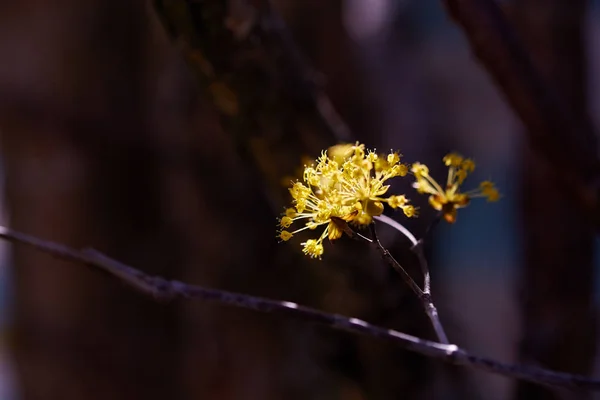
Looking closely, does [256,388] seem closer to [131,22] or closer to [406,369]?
[406,369]

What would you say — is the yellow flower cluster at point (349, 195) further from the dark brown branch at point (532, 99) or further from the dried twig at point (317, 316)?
the dark brown branch at point (532, 99)

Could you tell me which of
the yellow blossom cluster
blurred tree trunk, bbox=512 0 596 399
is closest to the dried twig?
the yellow blossom cluster

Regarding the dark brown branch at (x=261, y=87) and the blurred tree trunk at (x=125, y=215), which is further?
the blurred tree trunk at (x=125, y=215)

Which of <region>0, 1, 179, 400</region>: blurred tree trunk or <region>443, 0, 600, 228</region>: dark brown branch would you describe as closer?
<region>443, 0, 600, 228</region>: dark brown branch

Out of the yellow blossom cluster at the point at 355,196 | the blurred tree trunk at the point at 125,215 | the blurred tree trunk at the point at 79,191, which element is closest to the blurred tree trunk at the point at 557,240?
the blurred tree trunk at the point at 125,215

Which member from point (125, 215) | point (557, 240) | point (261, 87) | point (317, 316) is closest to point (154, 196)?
point (125, 215)

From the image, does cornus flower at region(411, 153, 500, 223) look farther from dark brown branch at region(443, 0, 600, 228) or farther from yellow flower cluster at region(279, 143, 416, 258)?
dark brown branch at region(443, 0, 600, 228)

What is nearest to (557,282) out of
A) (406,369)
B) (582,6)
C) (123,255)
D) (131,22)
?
(406,369)

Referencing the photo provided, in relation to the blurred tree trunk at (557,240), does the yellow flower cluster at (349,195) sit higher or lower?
lower

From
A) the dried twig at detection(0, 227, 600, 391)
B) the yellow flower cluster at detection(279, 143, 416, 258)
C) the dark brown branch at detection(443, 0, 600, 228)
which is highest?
the dark brown branch at detection(443, 0, 600, 228)
